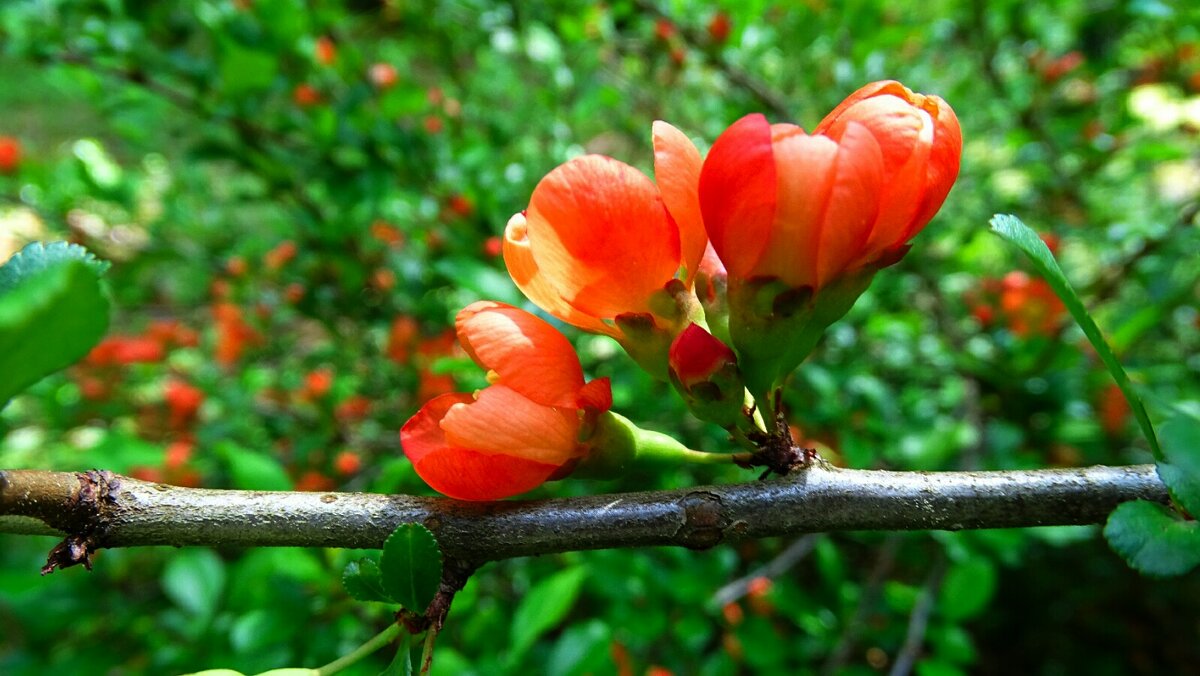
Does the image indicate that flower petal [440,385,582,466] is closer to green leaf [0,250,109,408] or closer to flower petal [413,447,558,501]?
flower petal [413,447,558,501]

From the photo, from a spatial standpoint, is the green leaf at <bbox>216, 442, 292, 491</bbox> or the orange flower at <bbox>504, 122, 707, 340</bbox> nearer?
the orange flower at <bbox>504, 122, 707, 340</bbox>

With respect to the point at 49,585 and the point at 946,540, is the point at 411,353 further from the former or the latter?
the point at 946,540

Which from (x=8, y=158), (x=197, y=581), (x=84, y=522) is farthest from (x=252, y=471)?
(x=8, y=158)

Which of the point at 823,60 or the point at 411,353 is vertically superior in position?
the point at 823,60

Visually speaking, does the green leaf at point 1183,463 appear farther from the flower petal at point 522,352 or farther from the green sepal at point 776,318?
the flower petal at point 522,352

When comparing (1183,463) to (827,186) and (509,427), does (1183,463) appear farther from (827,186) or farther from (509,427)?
(509,427)

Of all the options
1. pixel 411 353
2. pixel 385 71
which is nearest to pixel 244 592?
pixel 411 353

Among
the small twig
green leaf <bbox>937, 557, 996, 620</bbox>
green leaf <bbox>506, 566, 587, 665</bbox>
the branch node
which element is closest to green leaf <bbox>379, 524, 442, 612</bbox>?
the branch node
